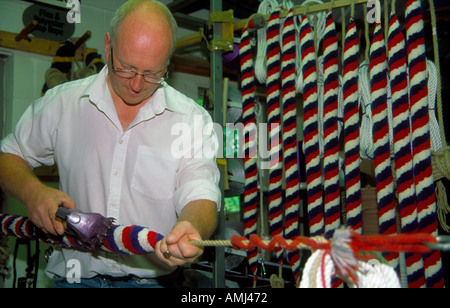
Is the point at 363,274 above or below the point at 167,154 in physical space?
below

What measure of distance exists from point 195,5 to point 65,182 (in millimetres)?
1848

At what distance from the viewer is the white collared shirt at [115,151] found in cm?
119

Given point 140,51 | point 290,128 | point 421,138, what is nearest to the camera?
point 140,51

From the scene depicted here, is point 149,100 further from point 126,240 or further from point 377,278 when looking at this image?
point 377,278

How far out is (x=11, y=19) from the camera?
215cm

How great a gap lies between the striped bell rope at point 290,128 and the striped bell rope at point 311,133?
0.19 feet

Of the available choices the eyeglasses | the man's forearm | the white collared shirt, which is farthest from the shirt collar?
the man's forearm

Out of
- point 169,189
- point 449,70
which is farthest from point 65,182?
point 449,70

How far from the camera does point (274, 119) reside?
1857 millimetres

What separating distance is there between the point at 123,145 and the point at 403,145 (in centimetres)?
101

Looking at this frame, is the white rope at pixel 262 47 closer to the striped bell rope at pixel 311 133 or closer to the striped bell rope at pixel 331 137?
the striped bell rope at pixel 311 133

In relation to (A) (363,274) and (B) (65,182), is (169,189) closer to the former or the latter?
(B) (65,182)

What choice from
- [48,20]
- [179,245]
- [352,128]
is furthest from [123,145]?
[48,20]

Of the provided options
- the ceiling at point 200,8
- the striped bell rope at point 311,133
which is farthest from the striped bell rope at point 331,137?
the ceiling at point 200,8
